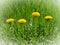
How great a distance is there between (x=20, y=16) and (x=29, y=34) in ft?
0.50

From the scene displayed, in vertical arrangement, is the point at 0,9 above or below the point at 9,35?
above

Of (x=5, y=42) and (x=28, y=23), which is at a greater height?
(x=28, y=23)

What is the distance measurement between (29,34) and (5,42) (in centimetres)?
18

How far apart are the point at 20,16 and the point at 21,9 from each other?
0.20 ft

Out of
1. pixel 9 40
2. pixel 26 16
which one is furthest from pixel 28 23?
pixel 9 40

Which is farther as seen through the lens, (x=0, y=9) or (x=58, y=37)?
(x=0, y=9)

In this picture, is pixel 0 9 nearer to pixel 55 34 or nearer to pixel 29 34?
pixel 29 34

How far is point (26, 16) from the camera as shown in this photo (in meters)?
1.33

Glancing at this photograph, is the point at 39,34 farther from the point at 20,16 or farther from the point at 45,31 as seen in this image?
the point at 20,16

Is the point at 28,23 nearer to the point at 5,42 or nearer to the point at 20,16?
the point at 20,16

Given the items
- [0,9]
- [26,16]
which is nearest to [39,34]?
[26,16]

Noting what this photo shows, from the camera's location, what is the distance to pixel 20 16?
4.36ft

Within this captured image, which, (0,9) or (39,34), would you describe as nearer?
(39,34)

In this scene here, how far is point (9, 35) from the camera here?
1.28 metres
